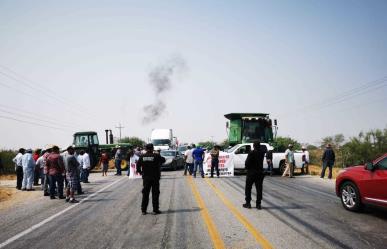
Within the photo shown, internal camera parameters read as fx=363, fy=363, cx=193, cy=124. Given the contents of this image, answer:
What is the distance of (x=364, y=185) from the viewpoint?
8.75 metres

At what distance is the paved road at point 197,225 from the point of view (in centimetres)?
654

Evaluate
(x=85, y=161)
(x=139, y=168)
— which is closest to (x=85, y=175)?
(x=85, y=161)

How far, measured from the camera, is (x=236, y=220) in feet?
27.5

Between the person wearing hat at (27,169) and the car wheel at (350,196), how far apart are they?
1347 cm

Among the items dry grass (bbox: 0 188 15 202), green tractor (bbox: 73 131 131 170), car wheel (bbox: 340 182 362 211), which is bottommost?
dry grass (bbox: 0 188 15 202)

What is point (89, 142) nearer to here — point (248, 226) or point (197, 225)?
point (197, 225)

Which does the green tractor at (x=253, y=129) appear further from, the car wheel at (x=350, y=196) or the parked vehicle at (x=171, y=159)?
the car wheel at (x=350, y=196)

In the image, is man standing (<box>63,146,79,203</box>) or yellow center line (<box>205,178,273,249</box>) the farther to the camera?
man standing (<box>63,146,79,203</box>)

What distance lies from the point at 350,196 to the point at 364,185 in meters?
0.74

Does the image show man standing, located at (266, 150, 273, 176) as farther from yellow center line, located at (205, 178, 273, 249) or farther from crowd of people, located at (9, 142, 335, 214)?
yellow center line, located at (205, 178, 273, 249)

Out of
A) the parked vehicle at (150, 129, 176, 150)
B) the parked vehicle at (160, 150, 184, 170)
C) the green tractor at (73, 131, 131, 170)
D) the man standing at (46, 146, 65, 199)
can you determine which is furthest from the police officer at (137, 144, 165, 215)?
the parked vehicle at (150, 129, 176, 150)

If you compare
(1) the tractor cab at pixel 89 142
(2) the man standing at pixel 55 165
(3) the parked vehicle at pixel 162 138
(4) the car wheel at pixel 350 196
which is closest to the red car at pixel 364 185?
(4) the car wheel at pixel 350 196

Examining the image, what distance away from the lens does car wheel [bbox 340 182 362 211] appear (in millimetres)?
9028

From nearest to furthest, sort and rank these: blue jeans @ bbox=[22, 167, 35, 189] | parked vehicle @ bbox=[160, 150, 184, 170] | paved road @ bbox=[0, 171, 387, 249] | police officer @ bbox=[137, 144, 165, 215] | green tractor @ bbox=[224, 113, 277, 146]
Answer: paved road @ bbox=[0, 171, 387, 249] → police officer @ bbox=[137, 144, 165, 215] → blue jeans @ bbox=[22, 167, 35, 189] → green tractor @ bbox=[224, 113, 277, 146] → parked vehicle @ bbox=[160, 150, 184, 170]
